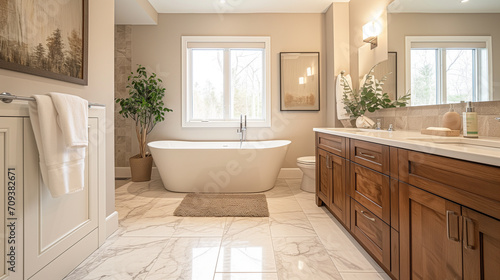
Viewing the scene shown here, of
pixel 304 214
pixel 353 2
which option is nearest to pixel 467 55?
pixel 304 214

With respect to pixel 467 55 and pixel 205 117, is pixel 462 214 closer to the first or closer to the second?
pixel 467 55

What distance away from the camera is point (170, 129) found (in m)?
3.84

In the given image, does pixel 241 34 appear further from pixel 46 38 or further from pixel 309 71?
pixel 46 38

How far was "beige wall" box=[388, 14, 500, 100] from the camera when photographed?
1.40m

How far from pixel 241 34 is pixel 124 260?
3280mm

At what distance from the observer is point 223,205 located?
2625 mm

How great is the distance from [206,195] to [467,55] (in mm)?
2607

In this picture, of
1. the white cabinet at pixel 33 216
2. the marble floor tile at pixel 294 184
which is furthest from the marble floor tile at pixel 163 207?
the marble floor tile at pixel 294 184

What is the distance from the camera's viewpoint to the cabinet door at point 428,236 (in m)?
0.89

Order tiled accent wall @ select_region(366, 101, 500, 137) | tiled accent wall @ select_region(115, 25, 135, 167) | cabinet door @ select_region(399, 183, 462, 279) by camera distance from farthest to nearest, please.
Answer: tiled accent wall @ select_region(115, 25, 135, 167) < tiled accent wall @ select_region(366, 101, 500, 137) < cabinet door @ select_region(399, 183, 462, 279)

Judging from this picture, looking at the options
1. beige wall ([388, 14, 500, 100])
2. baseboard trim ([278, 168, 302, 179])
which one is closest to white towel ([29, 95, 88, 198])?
beige wall ([388, 14, 500, 100])

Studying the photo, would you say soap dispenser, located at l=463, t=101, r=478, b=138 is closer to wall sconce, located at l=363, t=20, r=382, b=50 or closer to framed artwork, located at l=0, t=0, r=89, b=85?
wall sconce, located at l=363, t=20, r=382, b=50

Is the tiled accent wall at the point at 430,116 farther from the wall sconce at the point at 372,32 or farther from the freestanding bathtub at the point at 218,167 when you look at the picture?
the freestanding bathtub at the point at 218,167

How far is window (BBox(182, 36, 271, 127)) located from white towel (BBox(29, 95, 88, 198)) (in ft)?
8.45
